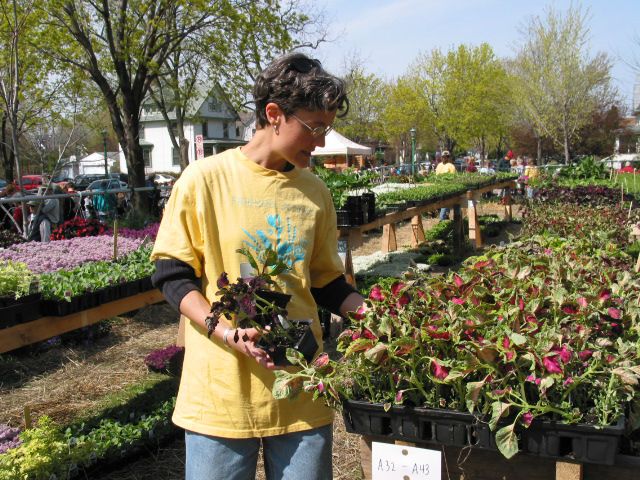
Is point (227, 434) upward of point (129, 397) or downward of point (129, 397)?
upward

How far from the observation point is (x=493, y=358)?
1.55 metres

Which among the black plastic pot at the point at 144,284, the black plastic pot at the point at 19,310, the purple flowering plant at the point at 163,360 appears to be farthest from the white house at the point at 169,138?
the black plastic pot at the point at 19,310

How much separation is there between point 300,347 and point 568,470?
0.70 metres

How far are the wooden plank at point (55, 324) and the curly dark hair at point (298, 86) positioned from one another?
7.81 ft

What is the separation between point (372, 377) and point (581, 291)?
0.81 metres

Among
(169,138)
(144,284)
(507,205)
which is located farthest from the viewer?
(169,138)

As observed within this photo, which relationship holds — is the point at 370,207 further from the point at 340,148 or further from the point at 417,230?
the point at 340,148

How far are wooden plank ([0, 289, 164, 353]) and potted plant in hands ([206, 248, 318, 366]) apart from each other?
7.34 ft

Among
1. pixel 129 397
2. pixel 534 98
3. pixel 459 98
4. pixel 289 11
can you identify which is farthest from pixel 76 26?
pixel 459 98

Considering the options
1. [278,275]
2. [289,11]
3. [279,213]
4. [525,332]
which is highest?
[289,11]

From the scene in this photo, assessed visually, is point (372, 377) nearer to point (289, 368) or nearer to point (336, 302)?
point (289, 368)

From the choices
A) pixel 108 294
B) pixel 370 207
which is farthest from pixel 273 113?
pixel 370 207

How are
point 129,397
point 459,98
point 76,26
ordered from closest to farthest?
point 129,397, point 76,26, point 459,98

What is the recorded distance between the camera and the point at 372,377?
1662 mm
